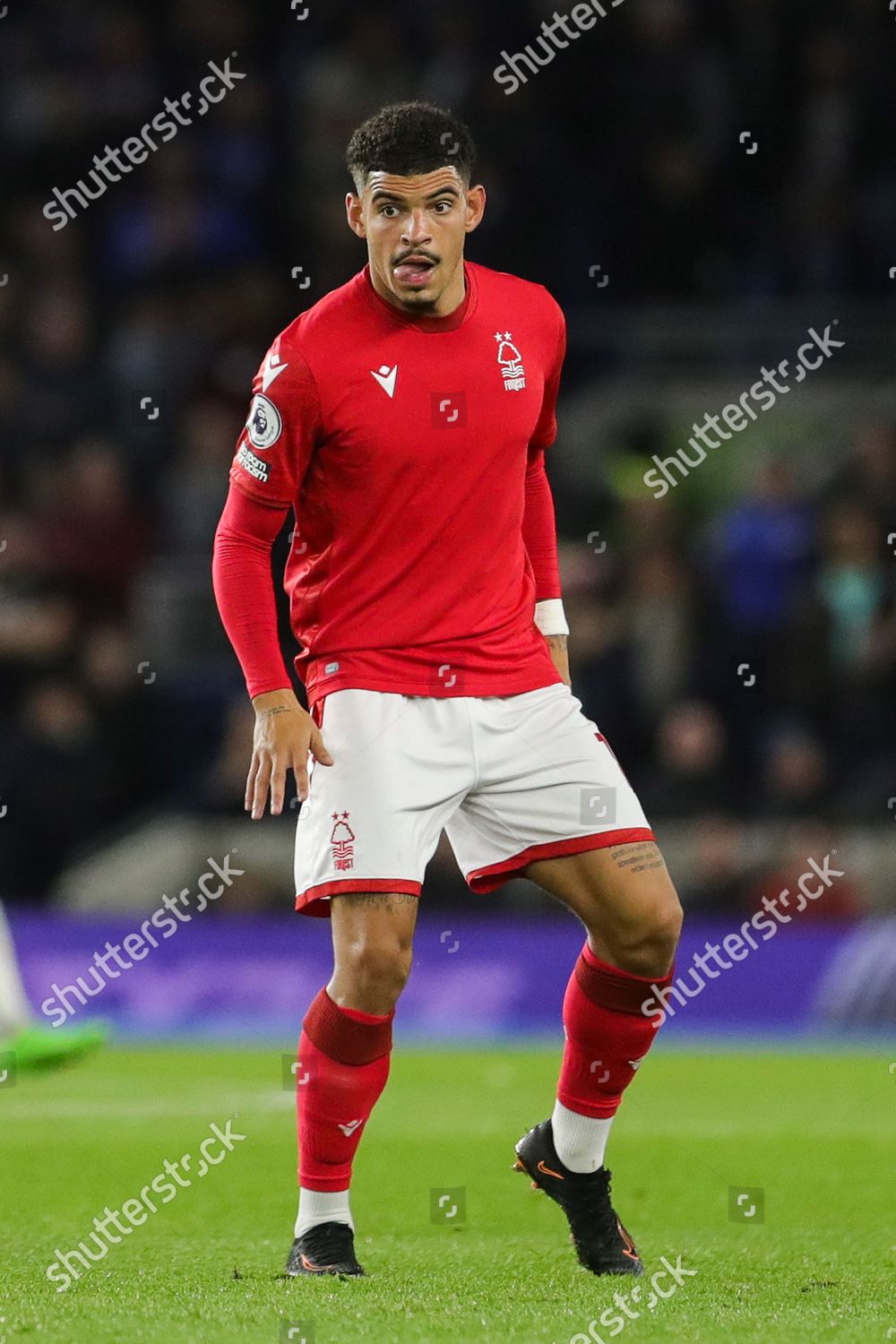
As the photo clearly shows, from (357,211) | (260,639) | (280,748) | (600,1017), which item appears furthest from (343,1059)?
(357,211)

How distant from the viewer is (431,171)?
4.79 metres

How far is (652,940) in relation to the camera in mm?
4801

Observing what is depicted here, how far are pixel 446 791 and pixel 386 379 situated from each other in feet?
3.03

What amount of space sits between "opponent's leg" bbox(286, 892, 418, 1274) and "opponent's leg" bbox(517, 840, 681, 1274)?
42 centimetres

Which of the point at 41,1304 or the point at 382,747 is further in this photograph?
the point at 382,747

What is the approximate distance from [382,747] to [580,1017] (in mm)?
793

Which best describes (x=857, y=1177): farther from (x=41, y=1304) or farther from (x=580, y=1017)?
(x=41, y=1304)

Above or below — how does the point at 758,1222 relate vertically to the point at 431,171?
below

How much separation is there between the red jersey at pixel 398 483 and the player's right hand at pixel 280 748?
195mm

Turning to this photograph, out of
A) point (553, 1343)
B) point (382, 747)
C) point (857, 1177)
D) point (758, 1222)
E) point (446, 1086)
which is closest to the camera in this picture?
point (553, 1343)

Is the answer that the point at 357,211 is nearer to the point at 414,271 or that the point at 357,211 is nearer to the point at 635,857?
the point at 414,271

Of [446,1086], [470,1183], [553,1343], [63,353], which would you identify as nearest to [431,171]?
[553,1343]

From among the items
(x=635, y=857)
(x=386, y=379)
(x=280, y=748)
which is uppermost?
(x=386, y=379)

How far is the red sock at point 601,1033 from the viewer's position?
16.1 ft
